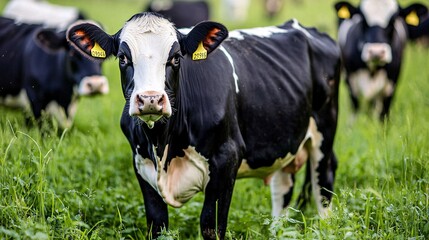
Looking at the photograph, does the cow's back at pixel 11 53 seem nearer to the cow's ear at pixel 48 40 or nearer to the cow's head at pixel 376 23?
the cow's ear at pixel 48 40

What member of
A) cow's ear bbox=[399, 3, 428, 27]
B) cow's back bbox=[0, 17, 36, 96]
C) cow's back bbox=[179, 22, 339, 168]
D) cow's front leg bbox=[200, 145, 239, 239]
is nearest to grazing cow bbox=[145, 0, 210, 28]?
cow's ear bbox=[399, 3, 428, 27]

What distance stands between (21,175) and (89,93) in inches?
125

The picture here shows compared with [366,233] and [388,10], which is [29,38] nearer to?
[388,10]

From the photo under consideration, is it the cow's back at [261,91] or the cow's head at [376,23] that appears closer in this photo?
the cow's back at [261,91]

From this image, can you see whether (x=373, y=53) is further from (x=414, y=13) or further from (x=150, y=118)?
(x=150, y=118)

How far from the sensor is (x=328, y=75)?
20.0ft

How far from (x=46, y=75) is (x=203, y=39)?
3.88 metres

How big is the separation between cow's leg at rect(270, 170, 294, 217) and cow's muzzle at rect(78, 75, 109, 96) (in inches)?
93.6

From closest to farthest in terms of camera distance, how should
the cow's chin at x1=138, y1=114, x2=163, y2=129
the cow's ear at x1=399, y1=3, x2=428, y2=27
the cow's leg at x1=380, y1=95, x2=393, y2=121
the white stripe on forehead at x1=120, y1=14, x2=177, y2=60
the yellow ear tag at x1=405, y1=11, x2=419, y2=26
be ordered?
1. the cow's chin at x1=138, y1=114, x2=163, y2=129
2. the white stripe on forehead at x1=120, y1=14, x2=177, y2=60
3. the cow's ear at x1=399, y1=3, x2=428, y2=27
4. the yellow ear tag at x1=405, y1=11, x2=419, y2=26
5. the cow's leg at x1=380, y1=95, x2=393, y2=121

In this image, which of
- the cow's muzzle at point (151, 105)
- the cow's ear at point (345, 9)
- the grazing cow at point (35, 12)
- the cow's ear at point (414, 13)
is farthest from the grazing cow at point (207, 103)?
the grazing cow at point (35, 12)

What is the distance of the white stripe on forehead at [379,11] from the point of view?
9664 millimetres

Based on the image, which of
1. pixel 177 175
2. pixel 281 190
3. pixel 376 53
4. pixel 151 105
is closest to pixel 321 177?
pixel 281 190

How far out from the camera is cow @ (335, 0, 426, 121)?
9.33 metres

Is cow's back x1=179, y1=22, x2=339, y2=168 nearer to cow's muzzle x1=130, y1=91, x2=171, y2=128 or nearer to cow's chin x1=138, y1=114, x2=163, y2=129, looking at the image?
cow's chin x1=138, y1=114, x2=163, y2=129
